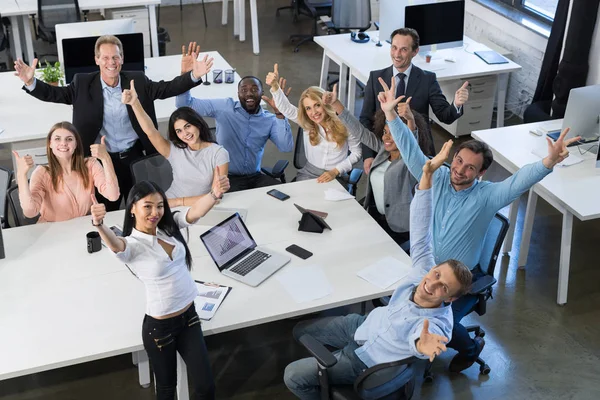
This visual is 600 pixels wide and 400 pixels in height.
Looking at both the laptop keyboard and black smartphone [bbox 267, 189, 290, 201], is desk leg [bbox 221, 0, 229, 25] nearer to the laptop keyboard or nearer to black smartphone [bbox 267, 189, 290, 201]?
black smartphone [bbox 267, 189, 290, 201]

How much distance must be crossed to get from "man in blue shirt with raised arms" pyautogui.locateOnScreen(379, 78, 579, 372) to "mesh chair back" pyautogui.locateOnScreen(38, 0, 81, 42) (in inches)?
195

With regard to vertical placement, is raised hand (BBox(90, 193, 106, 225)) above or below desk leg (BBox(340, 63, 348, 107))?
above

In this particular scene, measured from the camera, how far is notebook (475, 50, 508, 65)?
715 centimetres

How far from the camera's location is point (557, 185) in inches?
198

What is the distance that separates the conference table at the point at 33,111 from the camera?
5.55m

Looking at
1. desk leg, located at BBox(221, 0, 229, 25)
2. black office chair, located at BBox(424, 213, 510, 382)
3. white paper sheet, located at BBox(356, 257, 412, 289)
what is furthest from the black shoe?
desk leg, located at BBox(221, 0, 229, 25)

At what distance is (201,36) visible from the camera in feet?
33.4

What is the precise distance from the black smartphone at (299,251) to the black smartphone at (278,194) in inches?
22.0

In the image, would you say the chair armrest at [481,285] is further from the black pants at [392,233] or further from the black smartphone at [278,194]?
the black smartphone at [278,194]

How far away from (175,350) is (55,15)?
5.58m

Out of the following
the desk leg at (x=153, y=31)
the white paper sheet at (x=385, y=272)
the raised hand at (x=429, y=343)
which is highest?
the desk leg at (x=153, y=31)

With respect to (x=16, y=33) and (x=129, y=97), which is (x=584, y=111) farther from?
(x=16, y=33)

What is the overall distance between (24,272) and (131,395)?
90cm

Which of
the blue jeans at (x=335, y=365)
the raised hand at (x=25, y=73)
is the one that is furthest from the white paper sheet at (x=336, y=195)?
the raised hand at (x=25, y=73)
